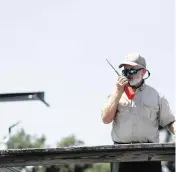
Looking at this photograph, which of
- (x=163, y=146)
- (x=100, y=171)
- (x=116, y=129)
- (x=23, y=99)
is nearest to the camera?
(x=163, y=146)

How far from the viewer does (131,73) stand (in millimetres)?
7391

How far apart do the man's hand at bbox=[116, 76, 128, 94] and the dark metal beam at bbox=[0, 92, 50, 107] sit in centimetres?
263

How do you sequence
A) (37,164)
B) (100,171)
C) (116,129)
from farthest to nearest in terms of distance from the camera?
(100,171) → (116,129) → (37,164)

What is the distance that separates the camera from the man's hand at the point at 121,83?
712 cm

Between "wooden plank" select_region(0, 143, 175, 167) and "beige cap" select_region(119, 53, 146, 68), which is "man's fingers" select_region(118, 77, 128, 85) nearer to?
"beige cap" select_region(119, 53, 146, 68)

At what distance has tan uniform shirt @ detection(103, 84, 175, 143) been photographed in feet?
23.7

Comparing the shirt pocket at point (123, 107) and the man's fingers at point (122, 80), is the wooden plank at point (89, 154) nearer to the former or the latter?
the shirt pocket at point (123, 107)

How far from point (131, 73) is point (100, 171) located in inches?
1617

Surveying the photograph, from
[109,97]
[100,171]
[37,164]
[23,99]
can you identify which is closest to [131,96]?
[109,97]

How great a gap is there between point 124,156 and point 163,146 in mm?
475

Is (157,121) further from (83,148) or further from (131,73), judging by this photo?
(83,148)

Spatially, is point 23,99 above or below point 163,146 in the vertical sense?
above

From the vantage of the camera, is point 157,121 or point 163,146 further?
point 157,121

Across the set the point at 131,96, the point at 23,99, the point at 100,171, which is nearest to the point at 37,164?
the point at 131,96
